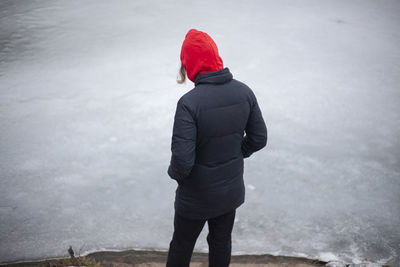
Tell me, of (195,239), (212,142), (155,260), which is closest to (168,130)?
(155,260)

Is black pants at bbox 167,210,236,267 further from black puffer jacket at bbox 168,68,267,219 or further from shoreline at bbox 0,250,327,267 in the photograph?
shoreline at bbox 0,250,327,267

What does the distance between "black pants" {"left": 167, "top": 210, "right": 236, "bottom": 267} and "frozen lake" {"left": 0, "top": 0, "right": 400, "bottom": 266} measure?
0.65 metres

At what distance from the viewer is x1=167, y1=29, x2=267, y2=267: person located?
1792mm

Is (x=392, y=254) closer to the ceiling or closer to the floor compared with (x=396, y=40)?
closer to the floor

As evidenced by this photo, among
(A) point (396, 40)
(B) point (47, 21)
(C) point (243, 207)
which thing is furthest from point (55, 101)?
(A) point (396, 40)

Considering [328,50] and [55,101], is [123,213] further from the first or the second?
[328,50]

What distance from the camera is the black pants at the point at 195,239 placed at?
6.80ft

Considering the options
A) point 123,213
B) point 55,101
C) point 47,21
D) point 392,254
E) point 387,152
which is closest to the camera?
point 392,254

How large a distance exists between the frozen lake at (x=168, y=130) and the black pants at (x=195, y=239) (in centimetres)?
65

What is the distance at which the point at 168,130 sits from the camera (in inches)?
173

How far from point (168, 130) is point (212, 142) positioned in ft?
8.42

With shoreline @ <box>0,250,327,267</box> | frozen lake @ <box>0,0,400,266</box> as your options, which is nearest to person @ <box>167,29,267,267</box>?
shoreline @ <box>0,250,327,267</box>

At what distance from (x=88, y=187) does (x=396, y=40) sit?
252 inches

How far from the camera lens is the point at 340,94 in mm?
5160
